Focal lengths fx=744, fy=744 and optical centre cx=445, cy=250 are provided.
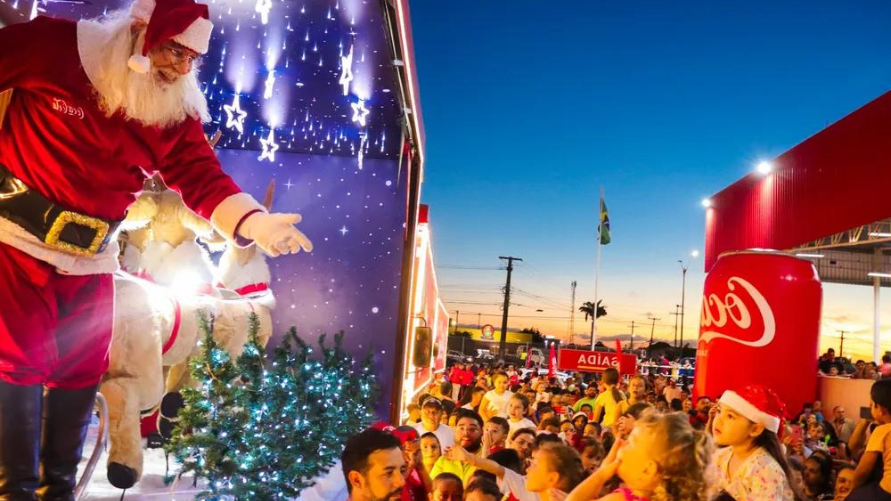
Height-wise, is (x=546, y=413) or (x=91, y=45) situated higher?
(x=91, y=45)

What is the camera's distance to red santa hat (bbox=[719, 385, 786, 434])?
3.89m

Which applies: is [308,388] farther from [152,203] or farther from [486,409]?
[486,409]

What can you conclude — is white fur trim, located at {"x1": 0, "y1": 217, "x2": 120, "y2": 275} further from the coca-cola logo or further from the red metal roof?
the red metal roof

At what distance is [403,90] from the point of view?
6.11 meters

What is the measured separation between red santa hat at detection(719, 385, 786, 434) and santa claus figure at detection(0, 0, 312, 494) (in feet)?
10.1

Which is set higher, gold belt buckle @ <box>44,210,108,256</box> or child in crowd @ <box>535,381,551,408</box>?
gold belt buckle @ <box>44,210,108,256</box>

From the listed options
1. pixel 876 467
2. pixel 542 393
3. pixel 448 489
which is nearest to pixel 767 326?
pixel 542 393

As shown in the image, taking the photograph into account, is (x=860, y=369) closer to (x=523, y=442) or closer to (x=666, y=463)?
(x=523, y=442)

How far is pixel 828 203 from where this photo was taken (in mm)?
13672

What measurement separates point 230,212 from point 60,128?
2.46 ft

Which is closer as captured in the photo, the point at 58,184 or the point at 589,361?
the point at 58,184

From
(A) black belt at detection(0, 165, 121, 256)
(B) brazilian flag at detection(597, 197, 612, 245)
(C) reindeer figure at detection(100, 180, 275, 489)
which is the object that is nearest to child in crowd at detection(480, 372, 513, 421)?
(C) reindeer figure at detection(100, 180, 275, 489)

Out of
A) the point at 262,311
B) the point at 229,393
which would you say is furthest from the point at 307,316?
the point at 229,393

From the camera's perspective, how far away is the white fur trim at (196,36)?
9.06 ft
